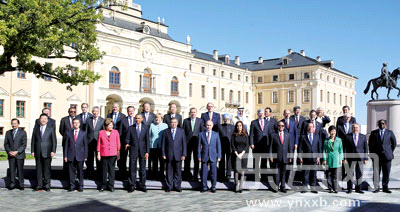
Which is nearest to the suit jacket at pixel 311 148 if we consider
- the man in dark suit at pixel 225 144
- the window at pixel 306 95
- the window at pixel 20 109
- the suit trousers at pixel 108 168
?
the man in dark suit at pixel 225 144

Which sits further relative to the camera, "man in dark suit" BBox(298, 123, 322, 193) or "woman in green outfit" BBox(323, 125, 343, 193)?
"man in dark suit" BBox(298, 123, 322, 193)

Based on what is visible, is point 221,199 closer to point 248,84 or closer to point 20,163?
point 20,163

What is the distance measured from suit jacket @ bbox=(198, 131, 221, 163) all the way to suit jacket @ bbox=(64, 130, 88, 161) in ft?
8.59

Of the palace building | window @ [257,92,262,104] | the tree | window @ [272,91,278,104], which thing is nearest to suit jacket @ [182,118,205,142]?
the tree

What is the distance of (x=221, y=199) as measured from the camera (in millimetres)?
8367

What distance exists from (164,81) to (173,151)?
3527 cm

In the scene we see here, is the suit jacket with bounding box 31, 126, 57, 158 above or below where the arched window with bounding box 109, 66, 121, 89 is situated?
A: below

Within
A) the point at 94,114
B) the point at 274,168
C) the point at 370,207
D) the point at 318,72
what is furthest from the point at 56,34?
the point at 318,72

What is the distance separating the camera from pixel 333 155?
30.6 feet

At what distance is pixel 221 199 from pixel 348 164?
10.7 ft

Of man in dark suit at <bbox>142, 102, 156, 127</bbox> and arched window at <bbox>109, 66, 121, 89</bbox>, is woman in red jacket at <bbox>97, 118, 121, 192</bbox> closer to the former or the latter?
man in dark suit at <bbox>142, 102, 156, 127</bbox>

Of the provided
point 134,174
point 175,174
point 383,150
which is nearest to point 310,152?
point 383,150

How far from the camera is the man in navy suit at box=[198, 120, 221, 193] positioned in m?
9.30

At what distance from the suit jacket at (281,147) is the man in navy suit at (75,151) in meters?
4.26
